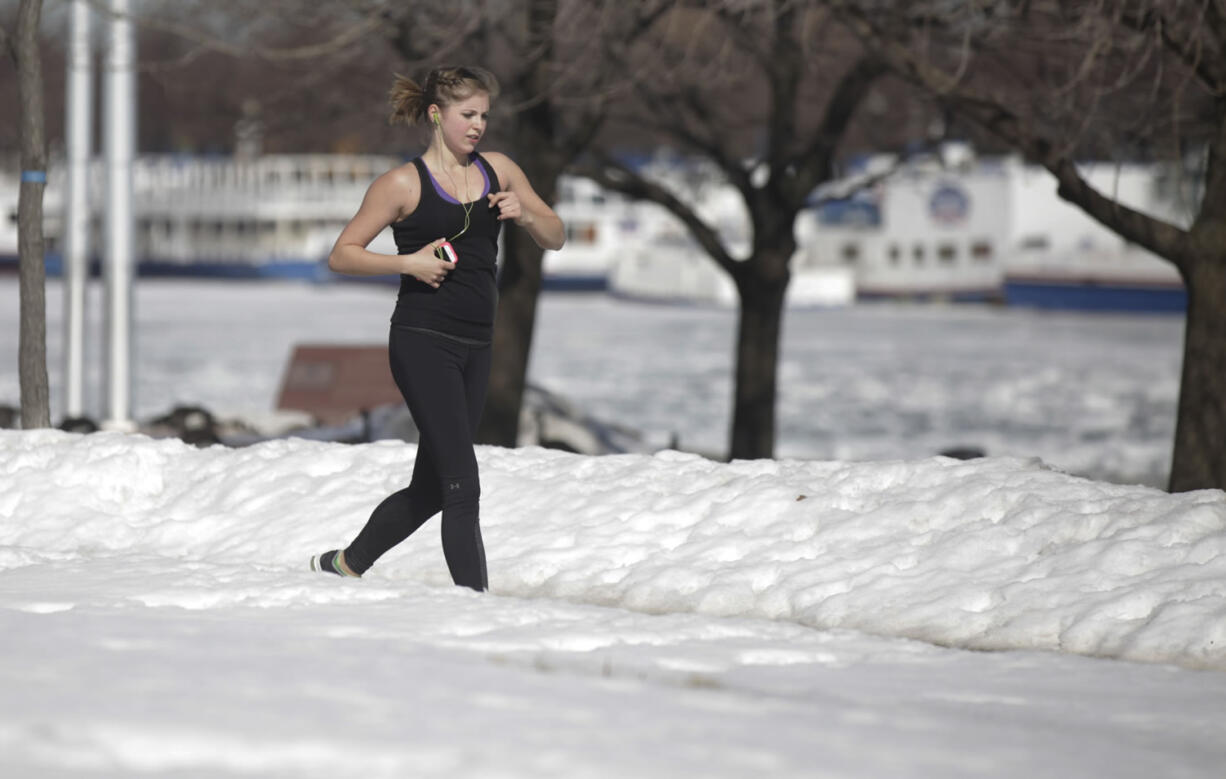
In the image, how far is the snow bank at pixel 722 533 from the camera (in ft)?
17.7

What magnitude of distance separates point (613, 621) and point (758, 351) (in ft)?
32.6

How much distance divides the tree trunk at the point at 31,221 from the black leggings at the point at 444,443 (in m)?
3.33

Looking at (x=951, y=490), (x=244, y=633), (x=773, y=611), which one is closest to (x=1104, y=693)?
(x=773, y=611)

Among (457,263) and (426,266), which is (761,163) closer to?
(457,263)

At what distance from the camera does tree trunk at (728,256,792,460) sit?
14984 millimetres

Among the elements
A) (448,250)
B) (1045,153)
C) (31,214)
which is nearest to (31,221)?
(31,214)

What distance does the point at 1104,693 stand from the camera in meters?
4.56

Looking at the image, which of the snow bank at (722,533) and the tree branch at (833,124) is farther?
the tree branch at (833,124)

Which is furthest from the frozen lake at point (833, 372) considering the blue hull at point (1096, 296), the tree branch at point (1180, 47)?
the tree branch at point (1180, 47)

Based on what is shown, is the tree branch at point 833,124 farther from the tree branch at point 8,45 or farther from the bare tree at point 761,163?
the tree branch at point 8,45

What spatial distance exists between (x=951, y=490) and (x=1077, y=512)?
0.50 metres

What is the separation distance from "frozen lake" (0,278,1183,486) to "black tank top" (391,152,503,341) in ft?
42.7

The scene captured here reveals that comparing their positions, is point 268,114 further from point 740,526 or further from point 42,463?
point 740,526

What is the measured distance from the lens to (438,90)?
528cm
